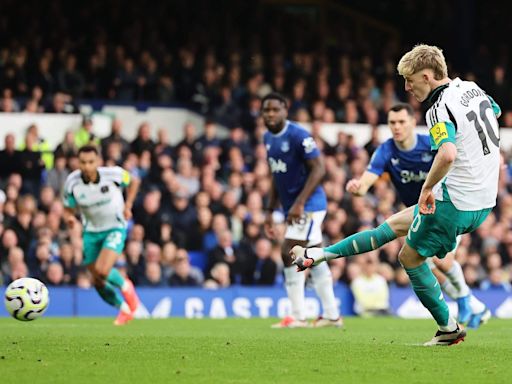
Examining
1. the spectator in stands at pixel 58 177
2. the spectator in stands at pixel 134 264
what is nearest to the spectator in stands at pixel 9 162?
the spectator in stands at pixel 58 177

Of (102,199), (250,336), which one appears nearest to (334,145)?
(102,199)

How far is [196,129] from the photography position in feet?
76.8

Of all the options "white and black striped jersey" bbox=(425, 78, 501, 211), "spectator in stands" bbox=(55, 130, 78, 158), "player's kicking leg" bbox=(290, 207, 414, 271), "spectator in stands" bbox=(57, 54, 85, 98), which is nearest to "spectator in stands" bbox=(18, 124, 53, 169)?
"spectator in stands" bbox=(55, 130, 78, 158)

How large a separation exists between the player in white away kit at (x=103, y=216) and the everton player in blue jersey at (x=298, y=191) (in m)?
2.25

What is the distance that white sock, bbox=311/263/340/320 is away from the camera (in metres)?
13.3

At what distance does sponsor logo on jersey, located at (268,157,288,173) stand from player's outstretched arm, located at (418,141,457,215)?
494 cm

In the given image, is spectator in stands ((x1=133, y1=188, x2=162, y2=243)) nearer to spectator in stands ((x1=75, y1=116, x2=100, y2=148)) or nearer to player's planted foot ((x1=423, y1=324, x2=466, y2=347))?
spectator in stands ((x1=75, y1=116, x2=100, y2=148))

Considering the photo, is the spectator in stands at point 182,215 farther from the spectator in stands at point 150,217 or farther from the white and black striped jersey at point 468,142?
the white and black striped jersey at point 468,142

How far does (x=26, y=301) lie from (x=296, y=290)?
3.42 meters

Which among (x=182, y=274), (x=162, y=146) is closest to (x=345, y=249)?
(x=182, y=274)

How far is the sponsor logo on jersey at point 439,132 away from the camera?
28.2ft

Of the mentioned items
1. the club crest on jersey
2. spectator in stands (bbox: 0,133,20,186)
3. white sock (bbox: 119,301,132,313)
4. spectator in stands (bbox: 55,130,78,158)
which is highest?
spectator in stands (bbox: 55,130,78,158)

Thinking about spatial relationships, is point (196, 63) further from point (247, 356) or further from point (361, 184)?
point (247, 356)

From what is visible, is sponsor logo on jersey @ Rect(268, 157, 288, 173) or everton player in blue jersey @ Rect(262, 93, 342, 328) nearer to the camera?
everton player in blue jersey @ Rect(262, 93, 342, 328)
